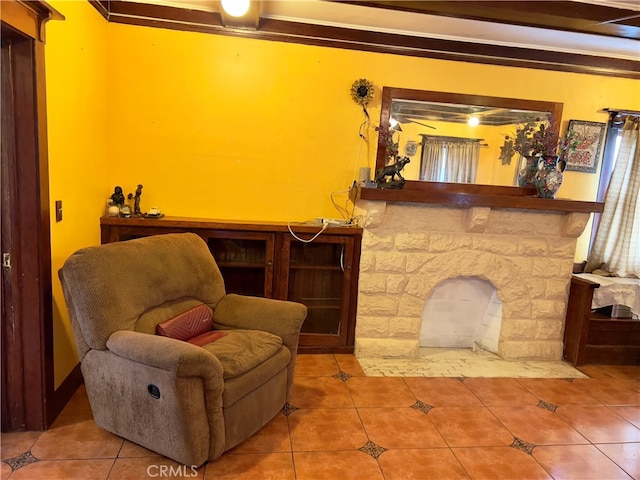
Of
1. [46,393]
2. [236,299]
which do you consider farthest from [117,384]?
[236,299]

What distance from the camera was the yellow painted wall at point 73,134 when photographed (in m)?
2.16

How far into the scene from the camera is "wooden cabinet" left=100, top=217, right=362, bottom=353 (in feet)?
9.86

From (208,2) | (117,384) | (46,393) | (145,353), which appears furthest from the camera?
(208,2)

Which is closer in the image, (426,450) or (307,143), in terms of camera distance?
(426,450)

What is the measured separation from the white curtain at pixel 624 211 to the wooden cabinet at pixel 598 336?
449mm

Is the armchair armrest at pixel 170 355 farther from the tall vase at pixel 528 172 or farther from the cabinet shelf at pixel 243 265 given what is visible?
the tall vase at pixel 528 172

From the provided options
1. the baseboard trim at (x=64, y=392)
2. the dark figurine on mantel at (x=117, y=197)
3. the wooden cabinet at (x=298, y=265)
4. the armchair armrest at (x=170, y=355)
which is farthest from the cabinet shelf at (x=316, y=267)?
the baseboard trim at (x=64, y=392)

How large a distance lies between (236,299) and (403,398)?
1193mm

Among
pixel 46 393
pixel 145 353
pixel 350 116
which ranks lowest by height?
pixel 46 393

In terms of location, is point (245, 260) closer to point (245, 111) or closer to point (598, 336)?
point (245, 111)

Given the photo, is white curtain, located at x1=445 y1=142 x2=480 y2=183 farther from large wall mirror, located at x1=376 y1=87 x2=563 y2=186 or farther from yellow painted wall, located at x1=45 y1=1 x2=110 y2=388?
yellow painted wall, located at x1=45 y1=1 x2=110 y2=388

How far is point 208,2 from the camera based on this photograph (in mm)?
2898

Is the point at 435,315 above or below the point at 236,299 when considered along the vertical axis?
below

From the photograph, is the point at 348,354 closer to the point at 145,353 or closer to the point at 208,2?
the point at 145,353
